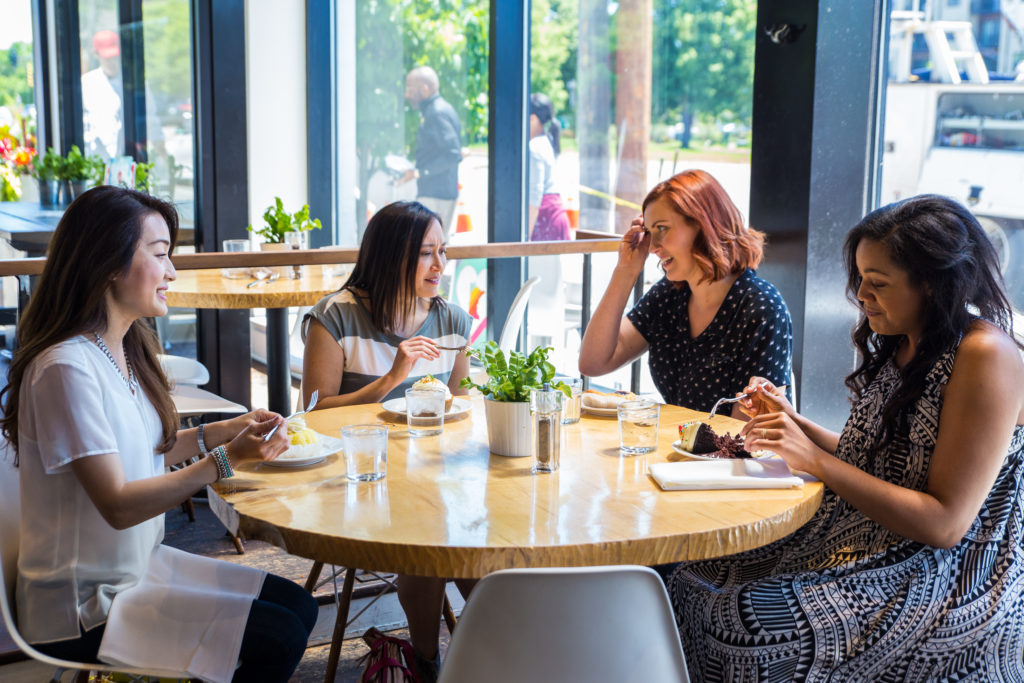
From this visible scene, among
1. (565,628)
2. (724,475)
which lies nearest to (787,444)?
(724,475)

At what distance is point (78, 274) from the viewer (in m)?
1.77

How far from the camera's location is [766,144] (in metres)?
3.27

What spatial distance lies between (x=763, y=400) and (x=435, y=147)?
13.7ft

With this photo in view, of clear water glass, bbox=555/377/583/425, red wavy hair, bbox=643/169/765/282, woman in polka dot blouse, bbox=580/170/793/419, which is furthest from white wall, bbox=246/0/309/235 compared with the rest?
clear water glass, bbox=555/377/583/425

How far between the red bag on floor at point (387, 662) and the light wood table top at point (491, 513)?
0.36 meters

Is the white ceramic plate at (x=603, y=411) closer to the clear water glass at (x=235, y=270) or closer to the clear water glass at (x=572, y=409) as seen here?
the clear water glass at (x=572, y=409)

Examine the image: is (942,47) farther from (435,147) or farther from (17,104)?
(17,104)

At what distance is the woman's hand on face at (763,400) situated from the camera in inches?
80.1

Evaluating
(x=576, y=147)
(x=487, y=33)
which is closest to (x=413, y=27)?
(x=487, y=33)

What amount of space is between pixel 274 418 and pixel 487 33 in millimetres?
4007

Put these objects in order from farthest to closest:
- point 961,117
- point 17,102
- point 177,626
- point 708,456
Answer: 1. point 17,102
2. point 961,117
3. point 708,456
4. point 177,626

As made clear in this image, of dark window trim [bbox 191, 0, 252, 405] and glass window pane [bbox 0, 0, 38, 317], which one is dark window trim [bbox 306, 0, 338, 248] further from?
glass window pane [bbox 0, 0, 38, 317]

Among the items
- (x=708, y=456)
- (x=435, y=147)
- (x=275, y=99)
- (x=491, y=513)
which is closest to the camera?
(x=491, y=513)

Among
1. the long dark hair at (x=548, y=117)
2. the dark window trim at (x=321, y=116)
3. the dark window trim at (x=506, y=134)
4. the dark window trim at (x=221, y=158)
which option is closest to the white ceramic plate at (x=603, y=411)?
the dark window trim at (x=506, y=134)
